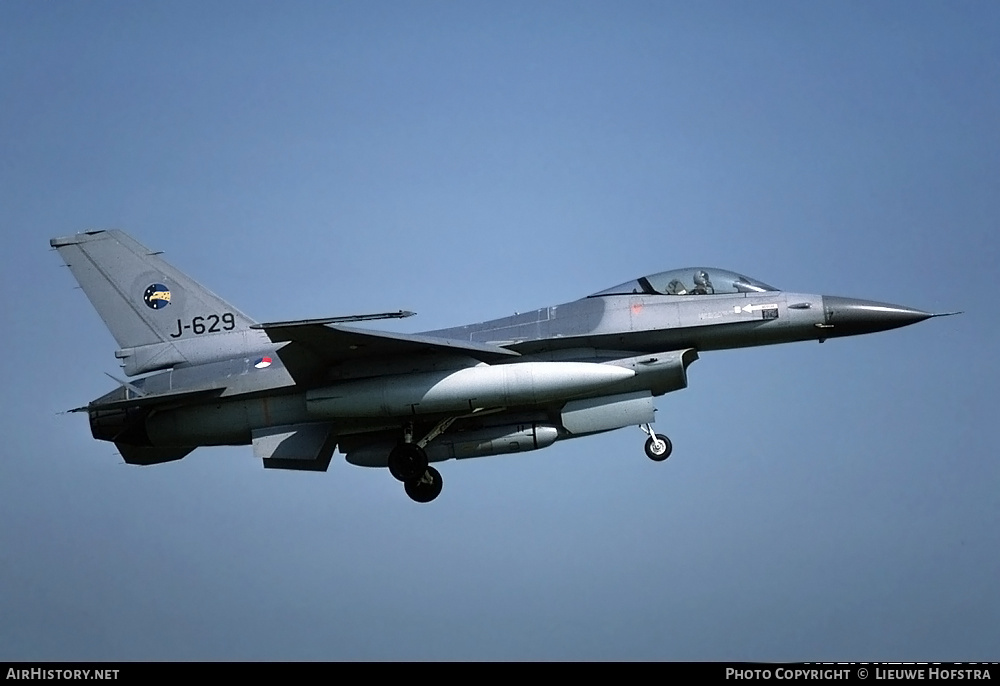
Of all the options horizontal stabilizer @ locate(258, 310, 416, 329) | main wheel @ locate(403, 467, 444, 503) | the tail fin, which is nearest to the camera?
horizontal stabilizer @ locate(258, 310, 416, 329)

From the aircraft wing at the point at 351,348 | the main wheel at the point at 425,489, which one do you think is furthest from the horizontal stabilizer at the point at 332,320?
the main wheel at the point at 425,489

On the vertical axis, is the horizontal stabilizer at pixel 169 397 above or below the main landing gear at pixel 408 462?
above

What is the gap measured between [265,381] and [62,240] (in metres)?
4.30

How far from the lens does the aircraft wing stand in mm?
16781

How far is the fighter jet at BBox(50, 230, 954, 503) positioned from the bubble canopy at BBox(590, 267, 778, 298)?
0.02m

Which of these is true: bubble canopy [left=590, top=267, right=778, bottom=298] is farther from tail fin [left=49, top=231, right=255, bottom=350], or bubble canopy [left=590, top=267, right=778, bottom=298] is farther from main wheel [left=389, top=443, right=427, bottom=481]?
tail fin [left=49, top=231, right=255, bottom=350]

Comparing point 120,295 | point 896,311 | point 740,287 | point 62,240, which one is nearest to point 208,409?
point 120,295

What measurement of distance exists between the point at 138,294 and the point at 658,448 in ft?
25.9

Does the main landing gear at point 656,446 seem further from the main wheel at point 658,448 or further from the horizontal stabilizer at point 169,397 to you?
the horizontal stabilizer at point 169,397

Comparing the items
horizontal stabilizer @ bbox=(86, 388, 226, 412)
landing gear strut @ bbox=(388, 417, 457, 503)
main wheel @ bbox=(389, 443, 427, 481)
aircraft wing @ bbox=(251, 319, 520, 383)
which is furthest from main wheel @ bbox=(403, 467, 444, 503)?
horizontal stabilizer @ bbox=(86, 388, 226, 412)

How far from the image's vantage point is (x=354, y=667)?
1366cm

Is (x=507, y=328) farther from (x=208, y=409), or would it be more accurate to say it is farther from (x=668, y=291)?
(x=208, y=409)

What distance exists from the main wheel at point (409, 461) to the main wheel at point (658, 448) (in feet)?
10.2

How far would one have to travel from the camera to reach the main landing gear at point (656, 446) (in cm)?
1820
